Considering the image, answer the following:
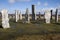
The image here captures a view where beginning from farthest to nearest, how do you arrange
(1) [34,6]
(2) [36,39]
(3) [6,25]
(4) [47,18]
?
(1) [34,6]
(4) [47,18]
(3) [6,25]
(2) [36,39]

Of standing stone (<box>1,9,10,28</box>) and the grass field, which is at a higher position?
standing stone (<box>1,9,10,28</box>)

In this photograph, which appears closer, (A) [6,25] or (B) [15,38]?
(B) [15,38]

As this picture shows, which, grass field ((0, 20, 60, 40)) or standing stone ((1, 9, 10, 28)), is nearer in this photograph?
grass field ((0, 20, 60, 40))

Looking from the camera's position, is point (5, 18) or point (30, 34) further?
point (5, 18)

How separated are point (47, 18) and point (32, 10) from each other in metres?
8.09

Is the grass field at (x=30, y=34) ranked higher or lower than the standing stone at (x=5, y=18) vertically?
lower

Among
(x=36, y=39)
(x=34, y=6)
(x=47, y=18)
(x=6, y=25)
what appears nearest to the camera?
(x=36, y=39)

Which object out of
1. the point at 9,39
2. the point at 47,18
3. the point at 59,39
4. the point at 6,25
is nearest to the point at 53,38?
the point at 59,39

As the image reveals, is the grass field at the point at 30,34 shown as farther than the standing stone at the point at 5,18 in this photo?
No

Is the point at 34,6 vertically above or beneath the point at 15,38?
above

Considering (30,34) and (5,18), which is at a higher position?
(5,18)

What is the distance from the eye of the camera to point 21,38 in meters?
14.8

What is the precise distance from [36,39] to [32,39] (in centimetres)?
35

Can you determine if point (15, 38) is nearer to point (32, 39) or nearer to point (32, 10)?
point (32, 39)
